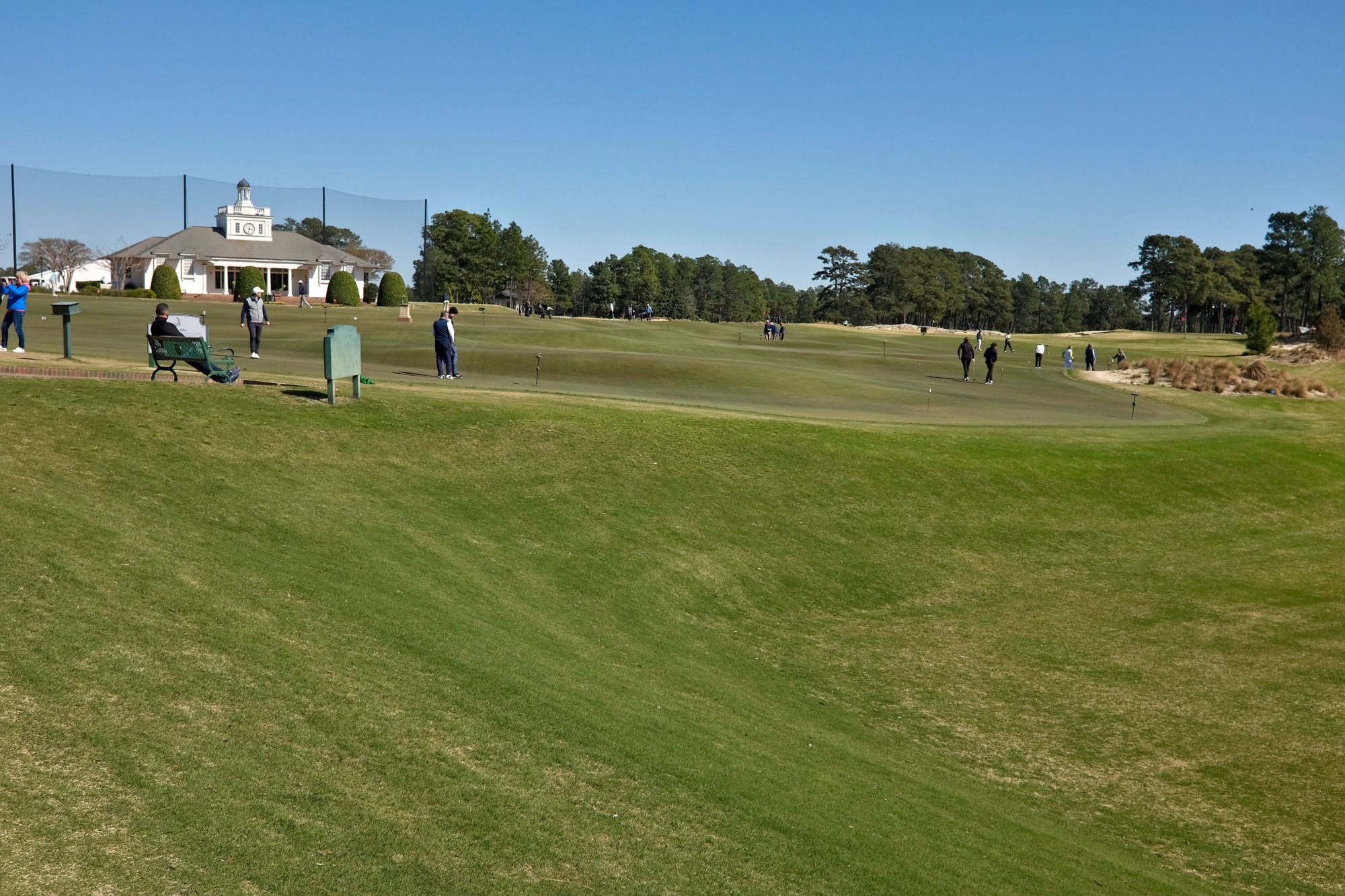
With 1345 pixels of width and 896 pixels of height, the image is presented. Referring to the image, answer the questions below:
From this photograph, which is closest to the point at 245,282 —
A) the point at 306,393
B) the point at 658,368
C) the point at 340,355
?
the point at 658,368

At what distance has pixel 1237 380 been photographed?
58375 millimetres

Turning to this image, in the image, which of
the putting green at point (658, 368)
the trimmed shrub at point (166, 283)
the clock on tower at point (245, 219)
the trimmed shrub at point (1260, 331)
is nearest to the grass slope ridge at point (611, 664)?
the putting green at point (658, 368)

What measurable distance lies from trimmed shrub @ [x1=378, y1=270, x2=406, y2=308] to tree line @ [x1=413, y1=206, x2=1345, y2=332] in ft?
66.5

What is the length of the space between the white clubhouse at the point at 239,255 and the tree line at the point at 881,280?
13.3m

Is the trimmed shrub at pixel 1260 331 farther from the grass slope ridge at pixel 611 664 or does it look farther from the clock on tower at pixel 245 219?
the clock on tower at pixel 245 219

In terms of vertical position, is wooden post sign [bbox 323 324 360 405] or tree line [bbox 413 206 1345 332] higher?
tree line [bbox 413 206 1345 332]

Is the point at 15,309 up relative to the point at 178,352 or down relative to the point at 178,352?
up

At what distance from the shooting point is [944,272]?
189 m

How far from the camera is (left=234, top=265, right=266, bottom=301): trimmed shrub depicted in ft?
272

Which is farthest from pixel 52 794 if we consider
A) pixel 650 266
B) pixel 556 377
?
pixel 650 266

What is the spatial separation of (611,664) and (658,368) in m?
30.6

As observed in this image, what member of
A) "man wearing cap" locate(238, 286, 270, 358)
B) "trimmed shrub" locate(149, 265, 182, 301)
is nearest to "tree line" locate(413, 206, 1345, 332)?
"trimmed shrub" locate(149, 265, 182, 301)

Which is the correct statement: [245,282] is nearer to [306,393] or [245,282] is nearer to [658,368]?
[658,368]

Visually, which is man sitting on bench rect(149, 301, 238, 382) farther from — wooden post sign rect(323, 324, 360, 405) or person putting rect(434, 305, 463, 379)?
person putting rect(434, 305, 463, 379)
